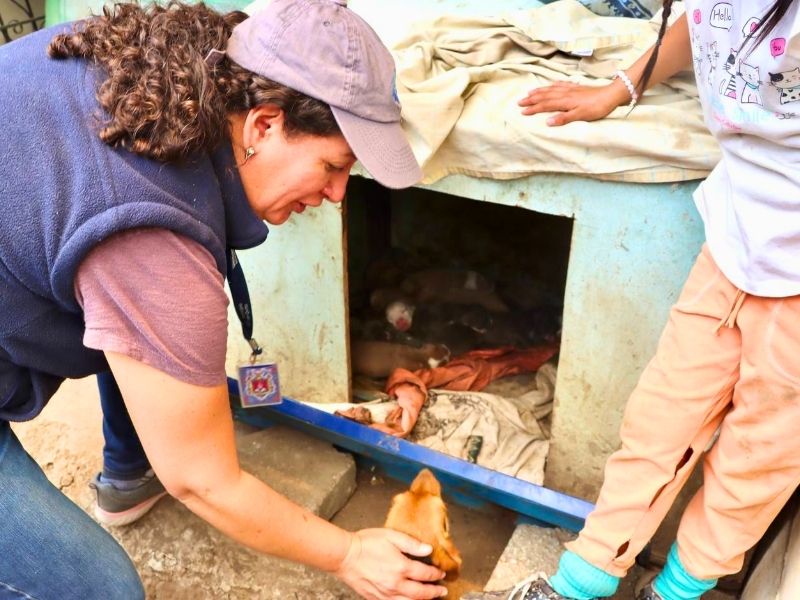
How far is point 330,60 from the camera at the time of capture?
121cm

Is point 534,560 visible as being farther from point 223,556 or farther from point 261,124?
point 261,124

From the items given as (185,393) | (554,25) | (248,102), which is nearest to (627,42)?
(554,25)

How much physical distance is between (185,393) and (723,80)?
1.25 metres

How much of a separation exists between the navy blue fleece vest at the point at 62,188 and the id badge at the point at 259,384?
101 cm

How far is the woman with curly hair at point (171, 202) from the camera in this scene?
1109mm

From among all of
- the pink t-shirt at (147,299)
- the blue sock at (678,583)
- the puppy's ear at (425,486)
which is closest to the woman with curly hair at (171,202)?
the pink t-shirt at (147,299)

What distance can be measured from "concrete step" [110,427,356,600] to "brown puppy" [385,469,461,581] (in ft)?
2.38

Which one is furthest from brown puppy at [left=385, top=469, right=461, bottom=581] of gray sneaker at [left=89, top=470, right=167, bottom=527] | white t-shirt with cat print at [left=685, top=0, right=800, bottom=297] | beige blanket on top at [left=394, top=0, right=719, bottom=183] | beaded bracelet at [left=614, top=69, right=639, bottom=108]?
beaded bracelet at [left=614, top=69, right=639, bottom=108]

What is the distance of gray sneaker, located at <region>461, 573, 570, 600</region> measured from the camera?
168 cm

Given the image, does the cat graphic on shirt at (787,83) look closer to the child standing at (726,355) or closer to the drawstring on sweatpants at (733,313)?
the child standing at (726,355)

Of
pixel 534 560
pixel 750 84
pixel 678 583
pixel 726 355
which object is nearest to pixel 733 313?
pixel 726 355

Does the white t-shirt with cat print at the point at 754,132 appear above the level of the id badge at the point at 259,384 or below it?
above

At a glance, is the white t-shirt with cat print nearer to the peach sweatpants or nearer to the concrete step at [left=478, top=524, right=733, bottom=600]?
the peach sweatpants

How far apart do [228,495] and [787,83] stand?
1.32 m
